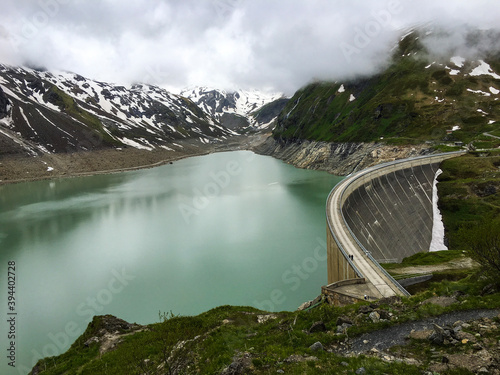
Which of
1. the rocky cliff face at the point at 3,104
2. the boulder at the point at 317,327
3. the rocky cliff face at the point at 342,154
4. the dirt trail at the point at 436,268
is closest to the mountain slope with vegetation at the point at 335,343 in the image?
the boulder at the point at 317,327

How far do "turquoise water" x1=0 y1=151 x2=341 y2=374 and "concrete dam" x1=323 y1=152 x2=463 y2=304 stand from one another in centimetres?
499

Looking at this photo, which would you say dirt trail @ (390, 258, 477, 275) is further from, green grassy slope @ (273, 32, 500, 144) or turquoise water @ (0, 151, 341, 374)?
green grassy slope @ (273, 32, 500, 144)

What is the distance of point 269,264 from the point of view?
32719 mm

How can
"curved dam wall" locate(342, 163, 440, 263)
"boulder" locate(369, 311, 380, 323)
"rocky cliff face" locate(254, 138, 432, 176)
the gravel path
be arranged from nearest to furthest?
the gravel path, "boulder" locate(369, 311, 380, 323), "curved dam wall" locate(342, 163, 440, 263), "rocky cliff face" locate(254, 138, 432, 176)

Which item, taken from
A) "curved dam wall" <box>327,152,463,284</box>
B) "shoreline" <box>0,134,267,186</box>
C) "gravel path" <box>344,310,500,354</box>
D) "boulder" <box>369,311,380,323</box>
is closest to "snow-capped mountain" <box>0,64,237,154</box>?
"shoreline" <box>0,134,267,186</box>

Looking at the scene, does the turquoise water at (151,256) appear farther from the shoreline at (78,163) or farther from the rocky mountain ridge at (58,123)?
the rocky mountain ridge at (58,123)

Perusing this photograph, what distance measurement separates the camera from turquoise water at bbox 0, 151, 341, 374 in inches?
1008

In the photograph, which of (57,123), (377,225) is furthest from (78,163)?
(377,225)

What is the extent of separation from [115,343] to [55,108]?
575 feet

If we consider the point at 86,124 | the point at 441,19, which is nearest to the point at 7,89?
the point at 86,124

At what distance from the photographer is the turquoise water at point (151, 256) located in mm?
25595

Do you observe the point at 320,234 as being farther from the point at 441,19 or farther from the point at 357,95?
the point at 441,19

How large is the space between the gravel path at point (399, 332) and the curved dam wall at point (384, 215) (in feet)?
42.4

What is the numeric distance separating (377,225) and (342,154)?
192ft
